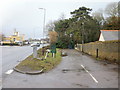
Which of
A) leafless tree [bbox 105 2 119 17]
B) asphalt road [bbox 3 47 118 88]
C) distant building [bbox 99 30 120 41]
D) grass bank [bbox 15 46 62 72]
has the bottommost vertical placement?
asphalt road [bbox 3 47 118 88]

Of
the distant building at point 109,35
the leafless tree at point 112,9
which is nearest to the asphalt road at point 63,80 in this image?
the distant building at point 109,35

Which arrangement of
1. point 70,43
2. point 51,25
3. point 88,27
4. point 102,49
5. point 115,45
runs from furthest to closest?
1. point 51,25
2. point 70,43
3. point 88,27
4. point 102,49
5. point 115,45

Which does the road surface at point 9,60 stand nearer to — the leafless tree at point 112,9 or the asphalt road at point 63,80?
the asphalt road at point 63,80

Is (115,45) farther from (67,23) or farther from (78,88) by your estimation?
(67,23)

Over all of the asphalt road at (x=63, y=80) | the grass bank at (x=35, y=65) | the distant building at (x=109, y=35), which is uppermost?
the distant building at (x=109, y=35)

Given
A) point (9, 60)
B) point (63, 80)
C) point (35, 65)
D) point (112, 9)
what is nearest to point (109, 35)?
point (112, 9)

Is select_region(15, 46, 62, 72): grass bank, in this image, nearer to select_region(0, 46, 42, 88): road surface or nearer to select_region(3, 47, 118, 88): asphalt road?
select_region(0, 46, 42, 88): road surface

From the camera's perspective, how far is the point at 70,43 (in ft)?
197

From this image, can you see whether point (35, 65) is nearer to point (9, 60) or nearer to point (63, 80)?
point (63, 80)

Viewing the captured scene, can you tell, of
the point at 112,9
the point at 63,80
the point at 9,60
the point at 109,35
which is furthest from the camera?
the point at 112,9

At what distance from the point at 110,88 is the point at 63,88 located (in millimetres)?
2064

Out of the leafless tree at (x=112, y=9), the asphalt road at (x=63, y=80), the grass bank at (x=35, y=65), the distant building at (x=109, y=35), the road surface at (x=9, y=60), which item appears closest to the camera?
the asphalt road at (x=63, y=80)

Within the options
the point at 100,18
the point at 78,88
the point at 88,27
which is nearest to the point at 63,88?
the point at 78,88

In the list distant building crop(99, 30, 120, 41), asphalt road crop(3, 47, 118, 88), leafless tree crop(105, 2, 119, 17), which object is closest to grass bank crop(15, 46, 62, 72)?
asphalt road crop(3, 47, 118, 88)
